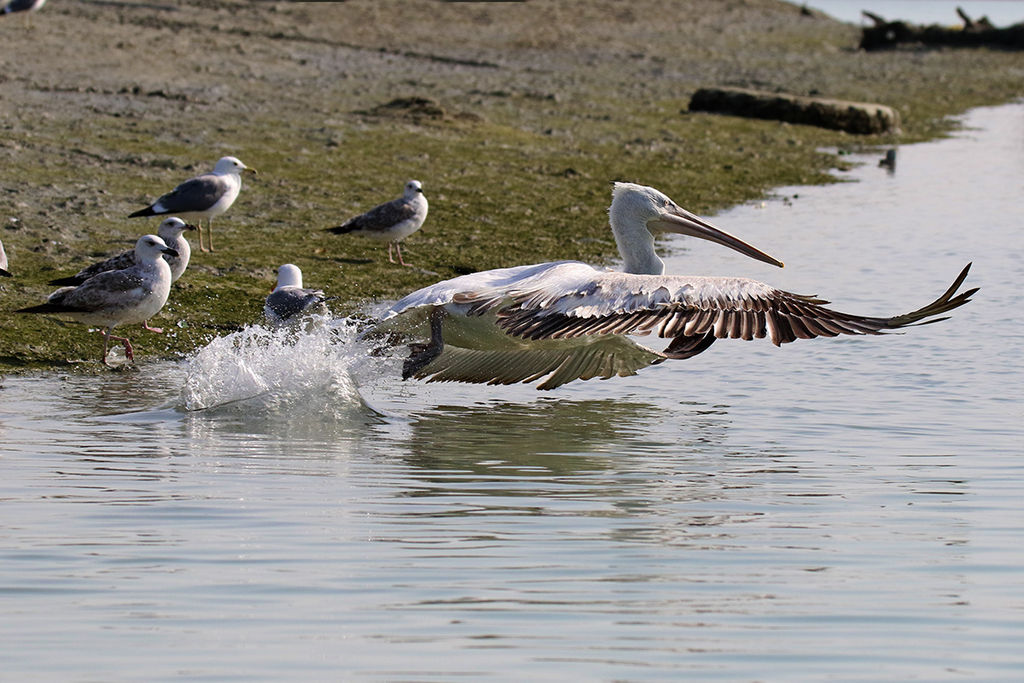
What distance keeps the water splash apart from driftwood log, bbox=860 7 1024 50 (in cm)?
3528

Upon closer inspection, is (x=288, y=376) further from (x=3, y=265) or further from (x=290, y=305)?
(x=3, y=265)

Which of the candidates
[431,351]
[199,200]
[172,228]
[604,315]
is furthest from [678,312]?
[199,200]

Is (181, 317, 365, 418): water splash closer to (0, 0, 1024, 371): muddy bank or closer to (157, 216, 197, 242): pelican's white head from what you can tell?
(0, 0, 1024, 371): muddy bank

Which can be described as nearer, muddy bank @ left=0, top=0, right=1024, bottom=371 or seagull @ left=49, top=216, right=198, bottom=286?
seagull @ left=49, top=216, right=198, bottom=286

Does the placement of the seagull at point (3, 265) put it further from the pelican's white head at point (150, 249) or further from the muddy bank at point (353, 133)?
the pelican's white head at point (150, 249)

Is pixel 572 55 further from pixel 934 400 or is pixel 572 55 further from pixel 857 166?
pixel 934 400

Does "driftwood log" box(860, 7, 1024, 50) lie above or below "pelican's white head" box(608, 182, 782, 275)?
above


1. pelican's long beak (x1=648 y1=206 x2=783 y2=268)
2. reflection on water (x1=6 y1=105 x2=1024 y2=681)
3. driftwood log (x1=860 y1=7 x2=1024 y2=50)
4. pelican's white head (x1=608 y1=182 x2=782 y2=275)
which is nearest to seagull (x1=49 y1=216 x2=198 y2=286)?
reflection on water (x1=6 y1=105 x2=1024 y2=681)

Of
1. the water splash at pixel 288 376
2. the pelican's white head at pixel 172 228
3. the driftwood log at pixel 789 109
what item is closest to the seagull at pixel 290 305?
the water splash at pixel 288 376

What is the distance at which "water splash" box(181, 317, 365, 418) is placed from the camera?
762cm

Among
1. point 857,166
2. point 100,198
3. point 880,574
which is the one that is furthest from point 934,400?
point 857,166

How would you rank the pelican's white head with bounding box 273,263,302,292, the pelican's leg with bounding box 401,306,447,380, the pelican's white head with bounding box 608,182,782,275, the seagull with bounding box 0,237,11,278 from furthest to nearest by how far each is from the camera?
1. the seagull with bounding box 0,237,11,278
2. the pelican's white head with bounding box 273,263,302,292
3. the pelican's white head with bounding box 608,182,782,275
4. the pelican's leg with bounding box 401,306,447,380

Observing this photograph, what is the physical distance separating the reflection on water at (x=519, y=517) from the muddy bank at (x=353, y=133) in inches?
78.5

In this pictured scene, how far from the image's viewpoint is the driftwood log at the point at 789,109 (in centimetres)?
2284
